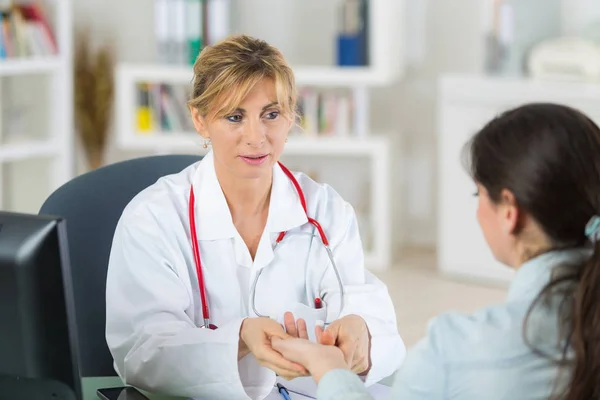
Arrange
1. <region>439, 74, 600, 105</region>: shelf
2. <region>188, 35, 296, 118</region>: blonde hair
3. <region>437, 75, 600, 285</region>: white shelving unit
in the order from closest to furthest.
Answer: <region>188, 35, 296, 118</region>: blonde hair → <region>439, 74, 600, 105</region>: shelf → <region>437, 75, 600, 285</region>: white shelving unit

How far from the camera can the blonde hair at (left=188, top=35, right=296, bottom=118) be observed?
70.5 inches

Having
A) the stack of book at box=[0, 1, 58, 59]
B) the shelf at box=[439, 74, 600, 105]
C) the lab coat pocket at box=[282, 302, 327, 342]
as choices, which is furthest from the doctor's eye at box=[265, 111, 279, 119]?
the stack of book at box=[0, 1, 58, 59]

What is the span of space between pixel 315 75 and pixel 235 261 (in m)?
3.07

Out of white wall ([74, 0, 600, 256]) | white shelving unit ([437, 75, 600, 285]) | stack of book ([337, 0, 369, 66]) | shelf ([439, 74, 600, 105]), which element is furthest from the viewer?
white wall ([74, 0, 600, 256])

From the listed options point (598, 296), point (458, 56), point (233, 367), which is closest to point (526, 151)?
point (598, 296)

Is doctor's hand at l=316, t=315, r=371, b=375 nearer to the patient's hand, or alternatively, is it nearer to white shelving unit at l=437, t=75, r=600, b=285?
the patient's hand

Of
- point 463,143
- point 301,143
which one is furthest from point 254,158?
point 301,143

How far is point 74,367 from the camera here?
127 centimetres

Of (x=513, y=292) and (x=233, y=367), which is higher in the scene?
(x=513, y=292)

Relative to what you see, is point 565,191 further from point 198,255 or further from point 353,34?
point 353,34

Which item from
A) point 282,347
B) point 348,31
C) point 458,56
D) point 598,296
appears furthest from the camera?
point 458,56

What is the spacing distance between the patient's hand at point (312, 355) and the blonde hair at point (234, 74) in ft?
1.51

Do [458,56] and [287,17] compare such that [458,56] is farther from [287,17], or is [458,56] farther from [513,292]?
[513,292]

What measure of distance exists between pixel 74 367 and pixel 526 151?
612 millimetres
